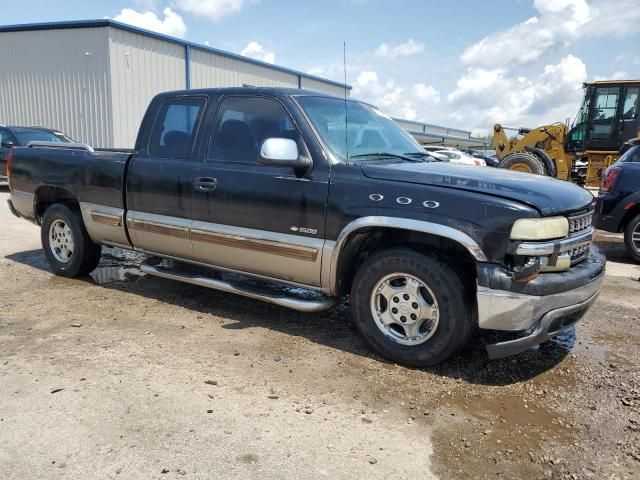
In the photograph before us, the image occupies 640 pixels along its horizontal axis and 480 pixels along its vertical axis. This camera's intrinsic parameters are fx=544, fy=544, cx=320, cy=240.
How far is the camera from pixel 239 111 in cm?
464

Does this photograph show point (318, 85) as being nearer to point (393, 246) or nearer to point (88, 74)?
point (88, 74)

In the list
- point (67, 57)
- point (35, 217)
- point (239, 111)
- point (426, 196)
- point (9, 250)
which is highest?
point (67, 57)

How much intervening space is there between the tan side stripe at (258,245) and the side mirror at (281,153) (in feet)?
2.08

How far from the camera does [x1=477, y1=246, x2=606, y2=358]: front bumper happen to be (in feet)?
11.0

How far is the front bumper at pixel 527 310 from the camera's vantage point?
11.0 feet

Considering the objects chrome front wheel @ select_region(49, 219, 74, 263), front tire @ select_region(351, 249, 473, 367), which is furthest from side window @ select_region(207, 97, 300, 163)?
chrome front wheel @ select_region(49, 219, 74, 263)

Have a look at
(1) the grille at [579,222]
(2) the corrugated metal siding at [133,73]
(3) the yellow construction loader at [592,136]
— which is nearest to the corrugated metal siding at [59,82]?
(2) the corrugated metal siding at [133,73]

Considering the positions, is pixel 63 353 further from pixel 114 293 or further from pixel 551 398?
pixel 551 398

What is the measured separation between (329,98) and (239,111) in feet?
2.59

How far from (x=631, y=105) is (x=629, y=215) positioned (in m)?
10.3

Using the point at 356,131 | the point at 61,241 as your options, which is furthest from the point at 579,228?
the point at 61,241

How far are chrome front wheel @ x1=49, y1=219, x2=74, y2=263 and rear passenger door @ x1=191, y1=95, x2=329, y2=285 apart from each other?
200 cm

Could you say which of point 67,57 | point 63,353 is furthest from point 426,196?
point 67,57

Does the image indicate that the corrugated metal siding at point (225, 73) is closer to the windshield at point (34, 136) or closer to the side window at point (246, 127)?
the windshield at point (34, 136)
